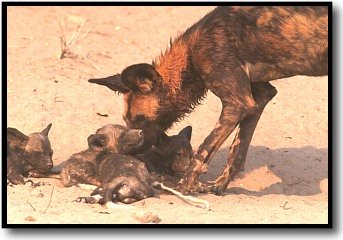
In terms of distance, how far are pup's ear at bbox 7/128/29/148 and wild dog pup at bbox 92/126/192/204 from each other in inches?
27.2

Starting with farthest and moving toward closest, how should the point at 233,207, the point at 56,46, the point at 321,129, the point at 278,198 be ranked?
the point at 56,46 < the point at 321,129 < the point at 278,198 < the point at 233,207

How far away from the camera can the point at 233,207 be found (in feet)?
22.7

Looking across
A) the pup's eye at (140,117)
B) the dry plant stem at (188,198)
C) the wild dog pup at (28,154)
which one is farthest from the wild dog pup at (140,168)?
the wild dog pup at (28,154)

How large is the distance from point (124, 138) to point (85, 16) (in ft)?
17.9

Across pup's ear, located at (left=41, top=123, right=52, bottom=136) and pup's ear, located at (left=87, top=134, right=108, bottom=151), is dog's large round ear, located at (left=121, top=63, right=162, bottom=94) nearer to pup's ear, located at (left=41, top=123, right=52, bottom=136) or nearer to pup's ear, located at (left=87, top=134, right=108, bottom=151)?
pup's ear, located at (left=87, top=134, right=108, bottom=151)

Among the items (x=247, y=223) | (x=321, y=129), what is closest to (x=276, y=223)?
(x=247, y=223)

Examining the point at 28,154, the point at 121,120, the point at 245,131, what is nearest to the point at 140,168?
the point at 28,154

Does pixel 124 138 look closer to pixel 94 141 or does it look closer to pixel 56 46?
pixel 94 141

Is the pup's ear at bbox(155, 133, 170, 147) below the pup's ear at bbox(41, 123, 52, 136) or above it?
below

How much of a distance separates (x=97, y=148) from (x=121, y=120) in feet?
5.01

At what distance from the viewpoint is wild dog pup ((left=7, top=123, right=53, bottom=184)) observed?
738 cm

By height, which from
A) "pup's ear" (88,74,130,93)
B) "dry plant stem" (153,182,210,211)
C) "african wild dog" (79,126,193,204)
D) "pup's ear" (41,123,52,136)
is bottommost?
"dry plant stem" (153,182,210,211)

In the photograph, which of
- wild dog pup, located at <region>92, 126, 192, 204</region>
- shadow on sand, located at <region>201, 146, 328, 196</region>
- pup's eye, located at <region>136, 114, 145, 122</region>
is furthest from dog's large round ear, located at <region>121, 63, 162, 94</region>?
shadow on sand, located at <region>201, 146, 328, 196</region>

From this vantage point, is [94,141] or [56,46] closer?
[94,141]
